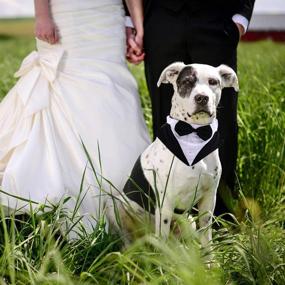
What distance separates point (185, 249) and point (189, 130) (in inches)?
20.9

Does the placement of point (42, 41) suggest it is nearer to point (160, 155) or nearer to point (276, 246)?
point (160, 155)

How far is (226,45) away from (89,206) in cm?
116

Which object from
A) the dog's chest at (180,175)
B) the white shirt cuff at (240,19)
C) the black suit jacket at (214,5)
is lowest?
the dog's chest at (180,175)

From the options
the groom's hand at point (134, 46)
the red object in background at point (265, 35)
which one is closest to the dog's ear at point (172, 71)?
the groom's hand at point (134, 46)

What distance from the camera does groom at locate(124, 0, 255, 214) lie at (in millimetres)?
3605

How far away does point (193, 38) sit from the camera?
143 inches

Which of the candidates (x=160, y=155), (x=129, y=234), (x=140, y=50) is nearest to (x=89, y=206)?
(x=129, y=234)

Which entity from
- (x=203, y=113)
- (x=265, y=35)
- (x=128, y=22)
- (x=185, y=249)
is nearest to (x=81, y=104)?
(x=128, y=22)

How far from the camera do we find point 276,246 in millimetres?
2814

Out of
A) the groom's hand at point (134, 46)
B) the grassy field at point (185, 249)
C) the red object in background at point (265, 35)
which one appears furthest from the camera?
the red object in background at point (265, 35)

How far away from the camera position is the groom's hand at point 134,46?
377 centimetres

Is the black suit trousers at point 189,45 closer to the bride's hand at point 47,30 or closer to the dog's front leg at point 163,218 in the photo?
the bride's hand at point 47,30

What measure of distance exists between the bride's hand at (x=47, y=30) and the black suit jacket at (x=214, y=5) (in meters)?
0.52

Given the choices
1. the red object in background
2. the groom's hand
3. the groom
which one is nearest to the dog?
the groom
